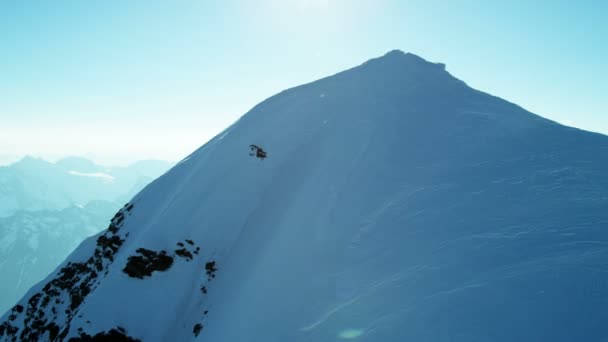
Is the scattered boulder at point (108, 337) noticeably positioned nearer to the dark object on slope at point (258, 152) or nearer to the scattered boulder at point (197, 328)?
the scattered boulder at point (197, 328)

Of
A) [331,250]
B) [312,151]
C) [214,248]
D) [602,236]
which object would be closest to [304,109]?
[312,151]

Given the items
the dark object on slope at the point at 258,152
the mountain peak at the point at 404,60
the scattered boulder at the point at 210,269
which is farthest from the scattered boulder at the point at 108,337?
the mountain peak at the point at 404,60

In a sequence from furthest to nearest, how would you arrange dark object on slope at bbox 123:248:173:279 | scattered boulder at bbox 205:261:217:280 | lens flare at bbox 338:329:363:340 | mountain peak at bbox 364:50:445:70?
mountain peak at bbox 364:50:445:70 → scattered boulder at bbox 205:261:217:280 → dark object on slope at bbox 123:248:173:279 → lens flare at bbox 338:329:363:340

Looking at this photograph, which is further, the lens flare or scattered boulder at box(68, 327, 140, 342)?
scattered boulder at box(68, 327, 140, 342)

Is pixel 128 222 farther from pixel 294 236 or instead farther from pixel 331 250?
pixel 331 250

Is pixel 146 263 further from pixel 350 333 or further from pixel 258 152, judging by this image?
pixel 350 333

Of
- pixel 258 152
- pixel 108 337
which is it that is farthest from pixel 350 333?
pixel 258 152

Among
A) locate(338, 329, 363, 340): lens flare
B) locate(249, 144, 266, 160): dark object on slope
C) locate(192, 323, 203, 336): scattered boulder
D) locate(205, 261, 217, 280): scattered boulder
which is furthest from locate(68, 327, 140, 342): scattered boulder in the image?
locate(249, 144, 266, 160): dark object on slope

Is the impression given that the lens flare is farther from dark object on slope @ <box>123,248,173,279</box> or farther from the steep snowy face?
dark object on slope @ <box>123,248,173,279</box>
